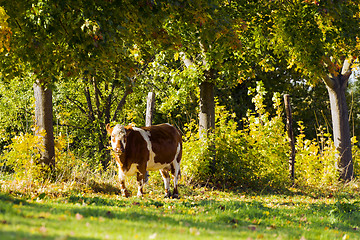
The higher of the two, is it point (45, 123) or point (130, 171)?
point (45, 123)

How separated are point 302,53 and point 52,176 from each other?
8321 millimetres

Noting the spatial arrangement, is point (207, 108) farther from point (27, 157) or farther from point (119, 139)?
point (27, 157)

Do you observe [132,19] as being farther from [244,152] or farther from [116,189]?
[244,152]

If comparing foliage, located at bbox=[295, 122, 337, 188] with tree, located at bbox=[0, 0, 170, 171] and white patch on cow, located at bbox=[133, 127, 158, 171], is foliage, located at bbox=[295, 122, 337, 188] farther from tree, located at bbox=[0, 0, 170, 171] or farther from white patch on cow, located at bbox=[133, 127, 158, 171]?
tree, located at bbox=[0, 0, 170, 171]

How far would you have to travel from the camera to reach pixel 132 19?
30.9 ft

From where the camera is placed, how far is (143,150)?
33.5ft

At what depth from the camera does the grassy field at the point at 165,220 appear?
15.5ft

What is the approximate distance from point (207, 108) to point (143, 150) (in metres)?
4.79

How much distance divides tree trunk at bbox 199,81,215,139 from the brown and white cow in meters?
2.98

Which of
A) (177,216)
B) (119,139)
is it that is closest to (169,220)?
(177,216)

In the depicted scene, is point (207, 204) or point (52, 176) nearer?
point (207, 204)

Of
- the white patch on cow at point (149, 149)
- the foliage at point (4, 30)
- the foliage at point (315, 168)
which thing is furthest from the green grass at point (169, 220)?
the foliage at point (315, 168)

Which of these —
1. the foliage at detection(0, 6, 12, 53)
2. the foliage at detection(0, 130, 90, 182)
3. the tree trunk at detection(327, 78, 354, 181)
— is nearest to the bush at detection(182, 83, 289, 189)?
the tree trunk at detection(327, 78, 354, 181)

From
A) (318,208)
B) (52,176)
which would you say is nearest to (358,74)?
(318,208)
